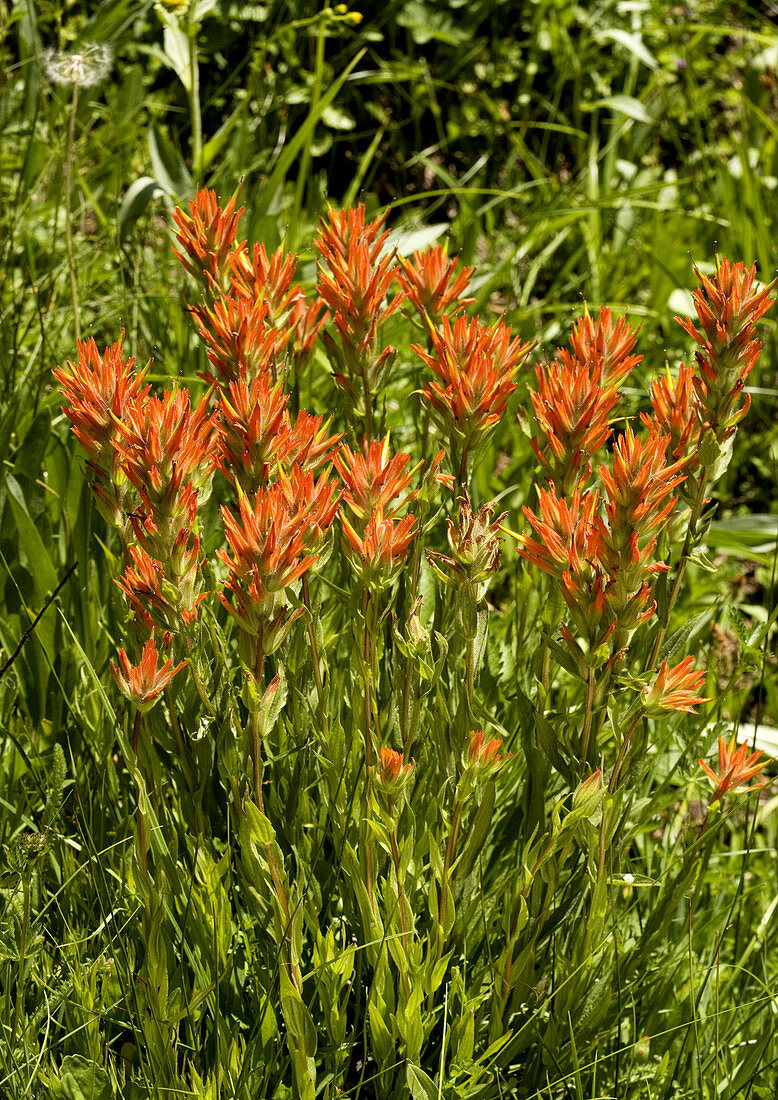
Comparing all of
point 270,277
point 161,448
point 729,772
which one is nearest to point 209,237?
point 270,277

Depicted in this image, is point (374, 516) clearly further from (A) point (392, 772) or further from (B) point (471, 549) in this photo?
(A) point (392, 772)

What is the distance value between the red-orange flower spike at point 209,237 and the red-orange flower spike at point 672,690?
2.36 ft

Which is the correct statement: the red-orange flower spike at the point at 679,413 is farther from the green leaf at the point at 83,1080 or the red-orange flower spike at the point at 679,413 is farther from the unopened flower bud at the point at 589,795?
the green leaf at the point at 83,1080

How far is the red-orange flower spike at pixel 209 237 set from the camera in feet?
4.57

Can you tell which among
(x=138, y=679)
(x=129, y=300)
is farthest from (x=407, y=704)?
(x=129, y=300)

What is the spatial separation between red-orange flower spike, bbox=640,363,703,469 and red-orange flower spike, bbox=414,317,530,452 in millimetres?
165

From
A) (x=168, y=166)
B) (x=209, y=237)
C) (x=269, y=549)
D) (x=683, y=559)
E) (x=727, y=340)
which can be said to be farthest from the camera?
(x=168, y=166)

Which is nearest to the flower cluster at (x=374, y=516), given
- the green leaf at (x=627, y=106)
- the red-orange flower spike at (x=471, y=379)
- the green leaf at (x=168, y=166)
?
the red-orange flower spike at (x=471, y=379)

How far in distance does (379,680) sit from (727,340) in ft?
2.24

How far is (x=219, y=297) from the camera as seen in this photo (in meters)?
1.34

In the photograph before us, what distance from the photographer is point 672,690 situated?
1132mm

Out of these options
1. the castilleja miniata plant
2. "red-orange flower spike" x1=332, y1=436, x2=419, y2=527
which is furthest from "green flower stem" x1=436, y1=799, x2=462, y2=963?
"red-orange flower spike" x1=332, y1=436, x2=419, y2=527

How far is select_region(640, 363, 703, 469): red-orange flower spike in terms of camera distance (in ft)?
4.10

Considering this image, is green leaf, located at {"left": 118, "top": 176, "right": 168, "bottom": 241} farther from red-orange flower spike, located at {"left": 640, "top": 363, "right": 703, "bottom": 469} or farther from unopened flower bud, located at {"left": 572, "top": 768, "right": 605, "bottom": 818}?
unopened flower bud, located at {"left": 572, "top": 768, "right": 605, "bottom": 818}
